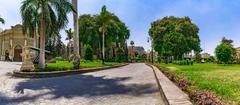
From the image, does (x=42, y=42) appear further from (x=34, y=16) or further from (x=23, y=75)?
(x=23, y=75)

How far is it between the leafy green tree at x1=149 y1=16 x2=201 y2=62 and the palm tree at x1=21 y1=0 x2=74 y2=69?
47977 millimetres

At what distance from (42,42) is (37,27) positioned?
6.27ft

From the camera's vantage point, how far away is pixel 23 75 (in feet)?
65.8

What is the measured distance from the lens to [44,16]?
25.0 m

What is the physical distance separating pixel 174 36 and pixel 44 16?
49.4 meters

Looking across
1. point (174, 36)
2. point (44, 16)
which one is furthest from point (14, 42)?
point (44, 16)

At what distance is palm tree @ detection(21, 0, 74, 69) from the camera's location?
2491cm

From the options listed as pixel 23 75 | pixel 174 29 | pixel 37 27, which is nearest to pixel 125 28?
pixel 174 29

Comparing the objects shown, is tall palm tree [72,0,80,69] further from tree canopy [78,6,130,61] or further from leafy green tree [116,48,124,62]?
leafy green tree [116,48,124,62]

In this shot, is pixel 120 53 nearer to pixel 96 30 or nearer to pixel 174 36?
pixel 96 30

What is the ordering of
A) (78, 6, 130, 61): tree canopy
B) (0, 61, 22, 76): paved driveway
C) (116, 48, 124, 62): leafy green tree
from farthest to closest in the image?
(116, 48, 124, 62): leafy green tree, (78, 6, 130, 61): tree canopy, (0, 61, 22, 76): paved driveway

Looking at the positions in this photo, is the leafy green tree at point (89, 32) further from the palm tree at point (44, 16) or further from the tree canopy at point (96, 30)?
the palm tree at point (44, 16)

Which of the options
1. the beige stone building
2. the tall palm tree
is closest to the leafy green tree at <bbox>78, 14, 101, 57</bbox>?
the beige stone building

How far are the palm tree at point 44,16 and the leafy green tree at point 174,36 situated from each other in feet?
157
